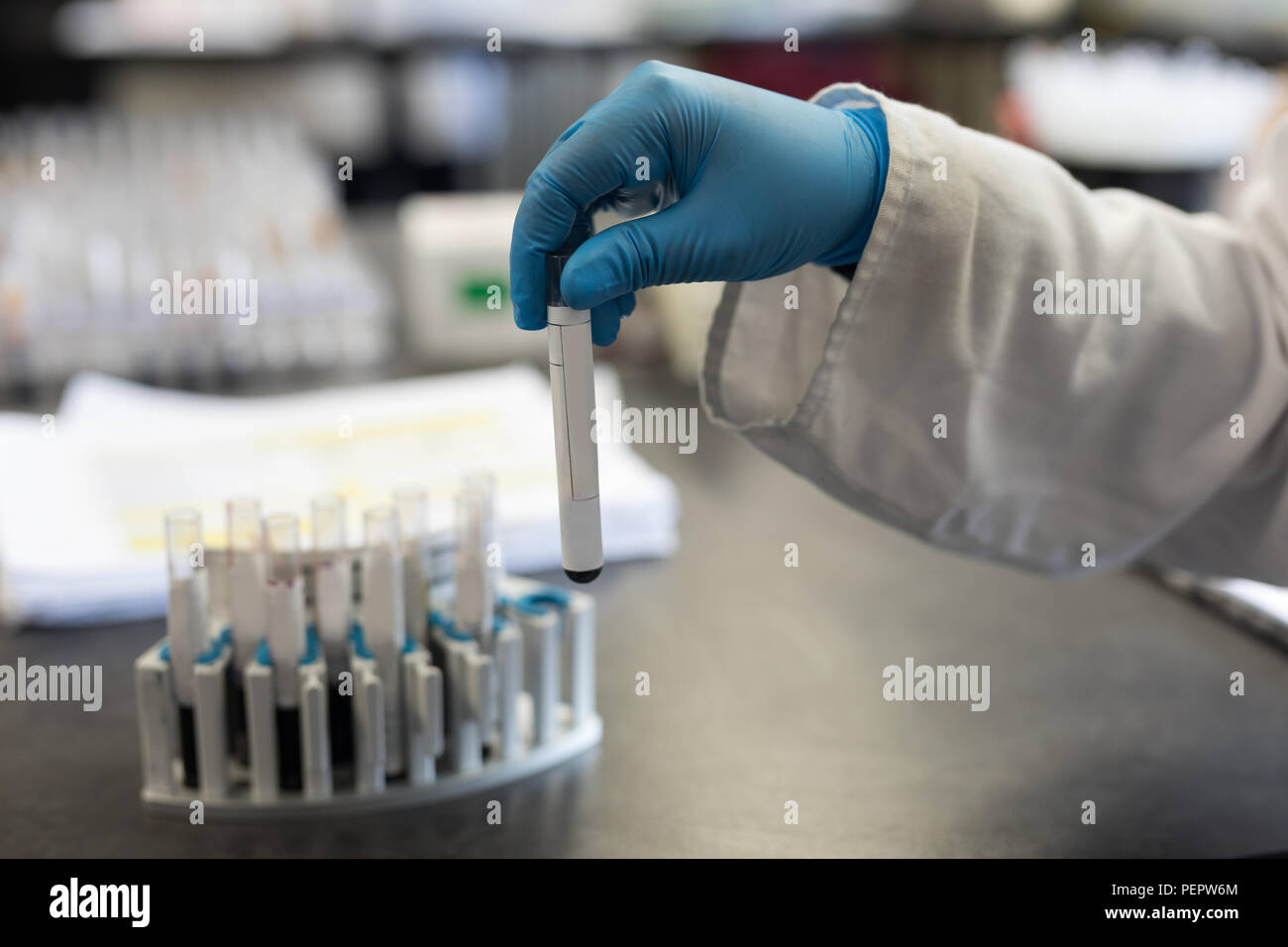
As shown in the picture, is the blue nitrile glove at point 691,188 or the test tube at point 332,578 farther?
the test tube at point 332,578

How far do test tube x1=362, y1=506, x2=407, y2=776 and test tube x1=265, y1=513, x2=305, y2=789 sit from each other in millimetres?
41

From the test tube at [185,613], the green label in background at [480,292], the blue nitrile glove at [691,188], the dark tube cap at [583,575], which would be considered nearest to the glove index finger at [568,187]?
the blue nitrile glove at [691,188]

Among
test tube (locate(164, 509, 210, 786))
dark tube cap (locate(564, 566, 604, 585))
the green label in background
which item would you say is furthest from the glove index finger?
the green label in background

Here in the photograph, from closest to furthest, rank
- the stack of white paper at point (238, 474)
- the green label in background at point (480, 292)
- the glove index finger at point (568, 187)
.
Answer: the glove index finger at point (568, 187), the stack of white paper at point (238, 474), the green label in background at point (480, 292)

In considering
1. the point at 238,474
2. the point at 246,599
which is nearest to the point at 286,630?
the point at 246,599

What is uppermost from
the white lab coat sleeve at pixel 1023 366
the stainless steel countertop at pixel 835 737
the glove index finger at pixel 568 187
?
the glove index finger at pixel 568 187

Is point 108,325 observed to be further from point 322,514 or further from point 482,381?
point 322,514

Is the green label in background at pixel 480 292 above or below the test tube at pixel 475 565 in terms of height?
above

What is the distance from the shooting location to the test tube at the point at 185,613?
2.47ft

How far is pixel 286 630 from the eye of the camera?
2.50ft

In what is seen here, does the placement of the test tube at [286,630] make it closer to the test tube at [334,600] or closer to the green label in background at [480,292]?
the test tube at [334,600]

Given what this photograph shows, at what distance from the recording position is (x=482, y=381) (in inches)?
57.4

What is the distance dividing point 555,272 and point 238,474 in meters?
0.64
